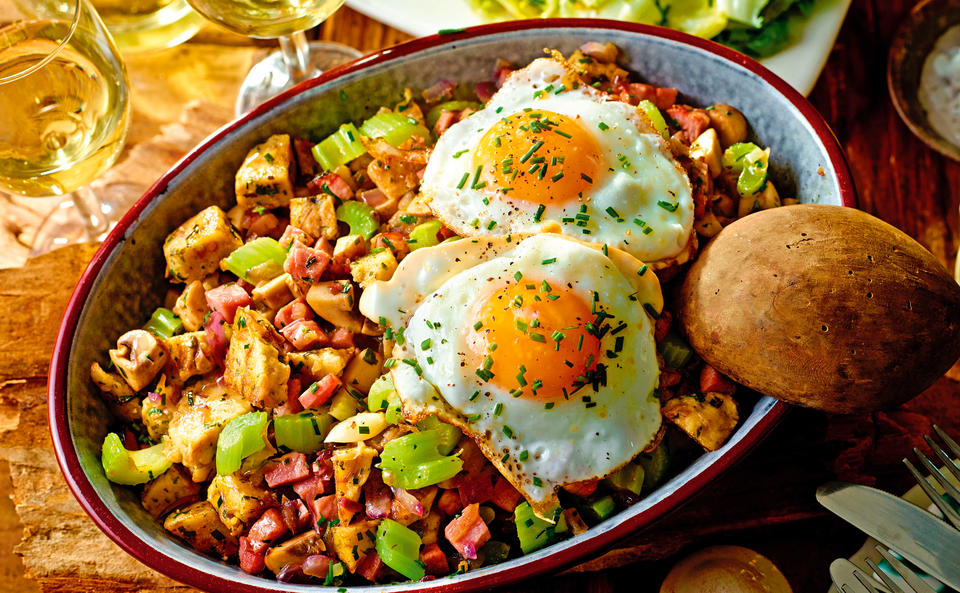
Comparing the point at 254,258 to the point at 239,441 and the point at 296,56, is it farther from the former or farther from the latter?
the point at 296,56

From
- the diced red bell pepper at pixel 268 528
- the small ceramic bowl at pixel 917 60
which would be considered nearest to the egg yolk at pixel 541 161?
the diced red bell pepper at pixel 268 528

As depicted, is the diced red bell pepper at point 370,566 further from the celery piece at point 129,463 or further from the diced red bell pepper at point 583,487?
the celery piece at point 129,463

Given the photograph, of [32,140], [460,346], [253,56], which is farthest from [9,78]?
[460,346]

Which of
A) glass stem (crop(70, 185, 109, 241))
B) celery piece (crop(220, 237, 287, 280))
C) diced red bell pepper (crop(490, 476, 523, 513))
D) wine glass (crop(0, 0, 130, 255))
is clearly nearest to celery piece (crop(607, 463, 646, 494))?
diced red bell pepper (crop(490, 476, 523, 513))

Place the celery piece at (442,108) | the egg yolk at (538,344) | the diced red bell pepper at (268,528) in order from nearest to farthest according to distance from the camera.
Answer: the egg yolk at (538,344), the diced red bell pepper at (268,528), the celery piece at (442,108)

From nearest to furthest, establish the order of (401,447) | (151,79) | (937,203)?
(401,447)
(937,203)
(151,79)

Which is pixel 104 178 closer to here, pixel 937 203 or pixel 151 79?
pixel 151 79
